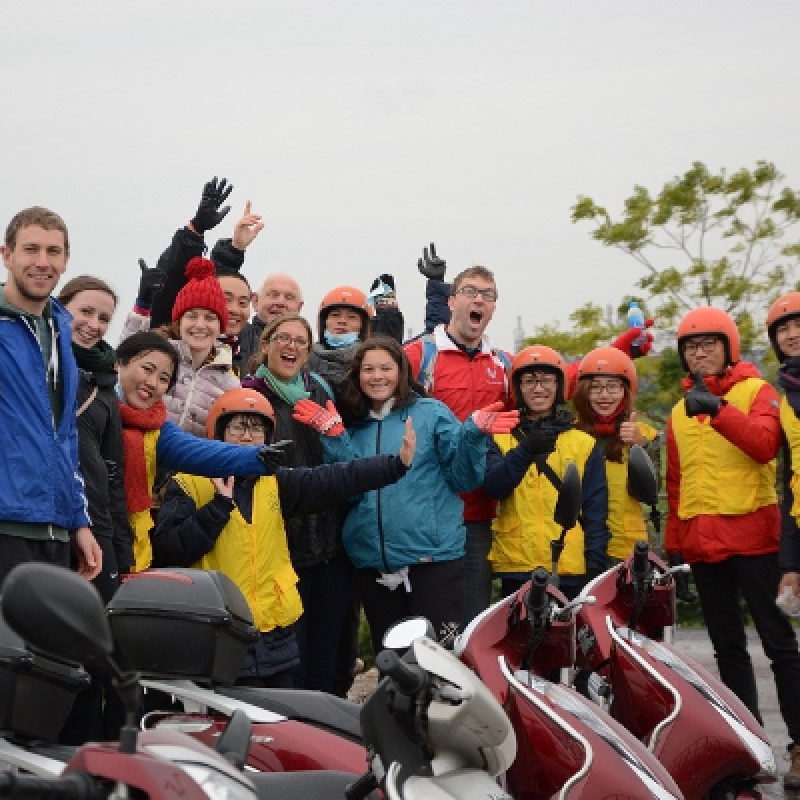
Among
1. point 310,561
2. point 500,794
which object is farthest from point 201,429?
point 500,794

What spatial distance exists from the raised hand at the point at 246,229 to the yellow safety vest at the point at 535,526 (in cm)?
214

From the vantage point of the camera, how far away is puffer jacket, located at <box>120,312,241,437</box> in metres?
7.03

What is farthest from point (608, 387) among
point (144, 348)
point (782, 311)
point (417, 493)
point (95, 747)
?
point (95, 747)

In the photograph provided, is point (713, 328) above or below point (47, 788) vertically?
above

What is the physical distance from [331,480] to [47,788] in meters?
4.17

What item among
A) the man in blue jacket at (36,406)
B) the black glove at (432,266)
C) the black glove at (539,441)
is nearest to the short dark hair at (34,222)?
the man in blue jacket at (36,406)

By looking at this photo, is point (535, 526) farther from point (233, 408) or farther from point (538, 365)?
point (233, 408)

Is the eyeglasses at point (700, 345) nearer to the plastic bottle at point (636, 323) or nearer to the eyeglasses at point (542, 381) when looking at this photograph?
the eyeglasses at point (542, 381)

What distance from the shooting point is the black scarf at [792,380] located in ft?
24.7

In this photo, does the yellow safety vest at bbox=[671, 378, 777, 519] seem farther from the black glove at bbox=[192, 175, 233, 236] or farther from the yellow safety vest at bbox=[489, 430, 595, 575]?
the black glove at bbox=[192, 175, 233, 236]

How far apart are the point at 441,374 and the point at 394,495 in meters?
1.08

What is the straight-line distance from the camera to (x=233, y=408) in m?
6.77

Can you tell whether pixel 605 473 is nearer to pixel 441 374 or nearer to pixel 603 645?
pixel 441 374

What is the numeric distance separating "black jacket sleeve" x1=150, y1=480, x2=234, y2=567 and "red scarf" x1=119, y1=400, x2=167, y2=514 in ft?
0.42
